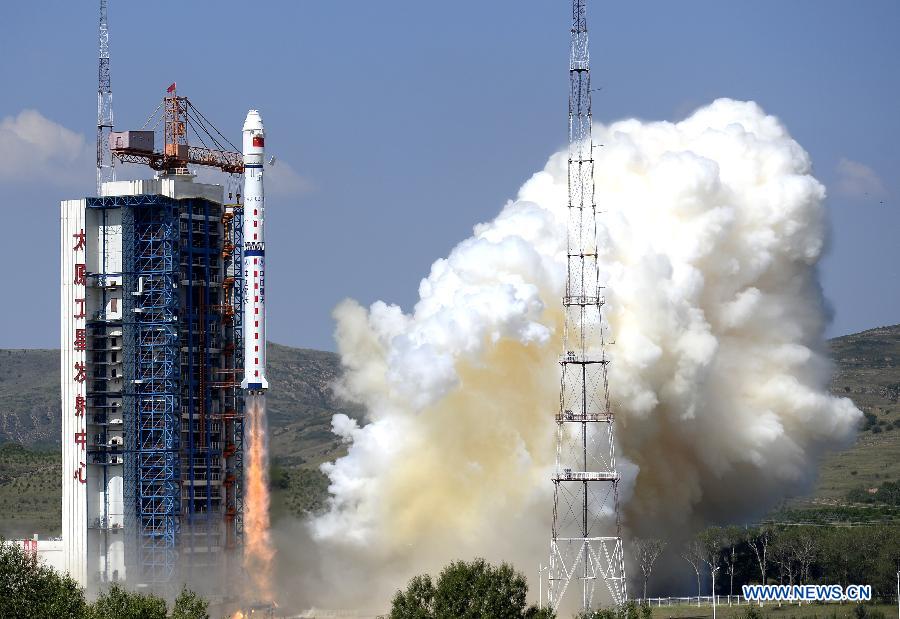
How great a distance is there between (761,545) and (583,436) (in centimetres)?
3560

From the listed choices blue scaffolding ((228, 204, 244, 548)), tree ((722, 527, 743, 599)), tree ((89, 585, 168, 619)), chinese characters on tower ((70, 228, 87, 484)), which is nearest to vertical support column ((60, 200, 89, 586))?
chinese characters on tower ((70, 228, 87, 484))

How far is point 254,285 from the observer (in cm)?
10181

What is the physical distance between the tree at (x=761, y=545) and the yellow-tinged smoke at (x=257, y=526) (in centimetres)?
3198

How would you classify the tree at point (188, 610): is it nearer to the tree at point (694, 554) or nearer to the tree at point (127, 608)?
the tree at point (127, 608)

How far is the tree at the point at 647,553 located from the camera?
110 metres

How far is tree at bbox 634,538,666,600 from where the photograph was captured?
360ft

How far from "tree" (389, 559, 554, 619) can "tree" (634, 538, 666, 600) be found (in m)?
23.4

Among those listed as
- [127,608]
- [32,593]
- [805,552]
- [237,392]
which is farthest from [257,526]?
[805,552]

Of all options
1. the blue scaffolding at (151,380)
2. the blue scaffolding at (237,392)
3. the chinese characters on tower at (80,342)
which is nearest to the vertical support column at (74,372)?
the chinese characters on tower at (80,342)

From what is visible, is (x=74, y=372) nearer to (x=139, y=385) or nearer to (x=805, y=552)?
(x=139, y=385)

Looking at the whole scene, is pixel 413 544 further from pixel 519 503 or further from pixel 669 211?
pixel 669 211

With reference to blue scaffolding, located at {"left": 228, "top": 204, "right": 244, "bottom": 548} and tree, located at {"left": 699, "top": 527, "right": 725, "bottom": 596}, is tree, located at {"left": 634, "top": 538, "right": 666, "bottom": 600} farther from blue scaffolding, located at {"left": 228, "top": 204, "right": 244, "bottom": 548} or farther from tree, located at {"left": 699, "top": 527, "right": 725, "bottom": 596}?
blue scaffolding, located at {"left": 228, "top": 204, "right": 244, "bottom": 548}

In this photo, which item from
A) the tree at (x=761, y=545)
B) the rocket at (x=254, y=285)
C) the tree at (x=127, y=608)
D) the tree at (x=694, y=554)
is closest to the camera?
the tree at (x=127, y=608)

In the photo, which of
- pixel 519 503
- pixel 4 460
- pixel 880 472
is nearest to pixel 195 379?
pixel 519 503
